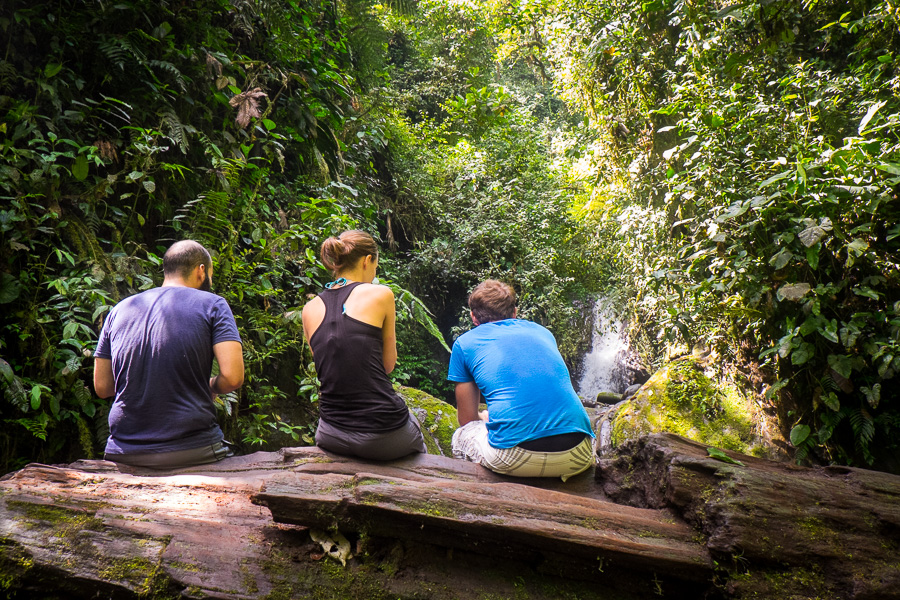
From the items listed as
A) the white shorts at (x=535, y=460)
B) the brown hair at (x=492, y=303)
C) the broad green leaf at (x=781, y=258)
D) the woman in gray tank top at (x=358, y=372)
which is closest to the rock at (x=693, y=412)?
the broad green leaf at (x=781, y=258)

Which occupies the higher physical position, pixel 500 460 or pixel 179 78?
pixel 179 78

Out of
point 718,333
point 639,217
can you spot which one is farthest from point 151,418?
point 639,217

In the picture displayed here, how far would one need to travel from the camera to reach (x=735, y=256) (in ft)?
13.1

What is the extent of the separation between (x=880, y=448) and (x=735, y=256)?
5.79ft

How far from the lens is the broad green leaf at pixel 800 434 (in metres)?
3.59

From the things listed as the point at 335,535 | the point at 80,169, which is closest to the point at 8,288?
the point at 80,169

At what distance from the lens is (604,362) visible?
10750 mm

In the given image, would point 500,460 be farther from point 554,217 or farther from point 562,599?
point 554,217

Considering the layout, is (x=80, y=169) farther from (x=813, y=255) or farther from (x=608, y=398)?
(x=608, y=398)

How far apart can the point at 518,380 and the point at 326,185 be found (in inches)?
158

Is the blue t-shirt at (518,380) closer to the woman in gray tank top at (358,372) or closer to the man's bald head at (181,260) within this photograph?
the woman in gray tank top at (358,372)

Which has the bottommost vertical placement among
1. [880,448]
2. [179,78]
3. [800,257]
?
[880,448]

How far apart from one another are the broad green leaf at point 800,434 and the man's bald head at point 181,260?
448 centimetres

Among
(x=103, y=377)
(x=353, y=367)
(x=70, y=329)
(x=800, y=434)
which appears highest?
(x=70, y=329)
